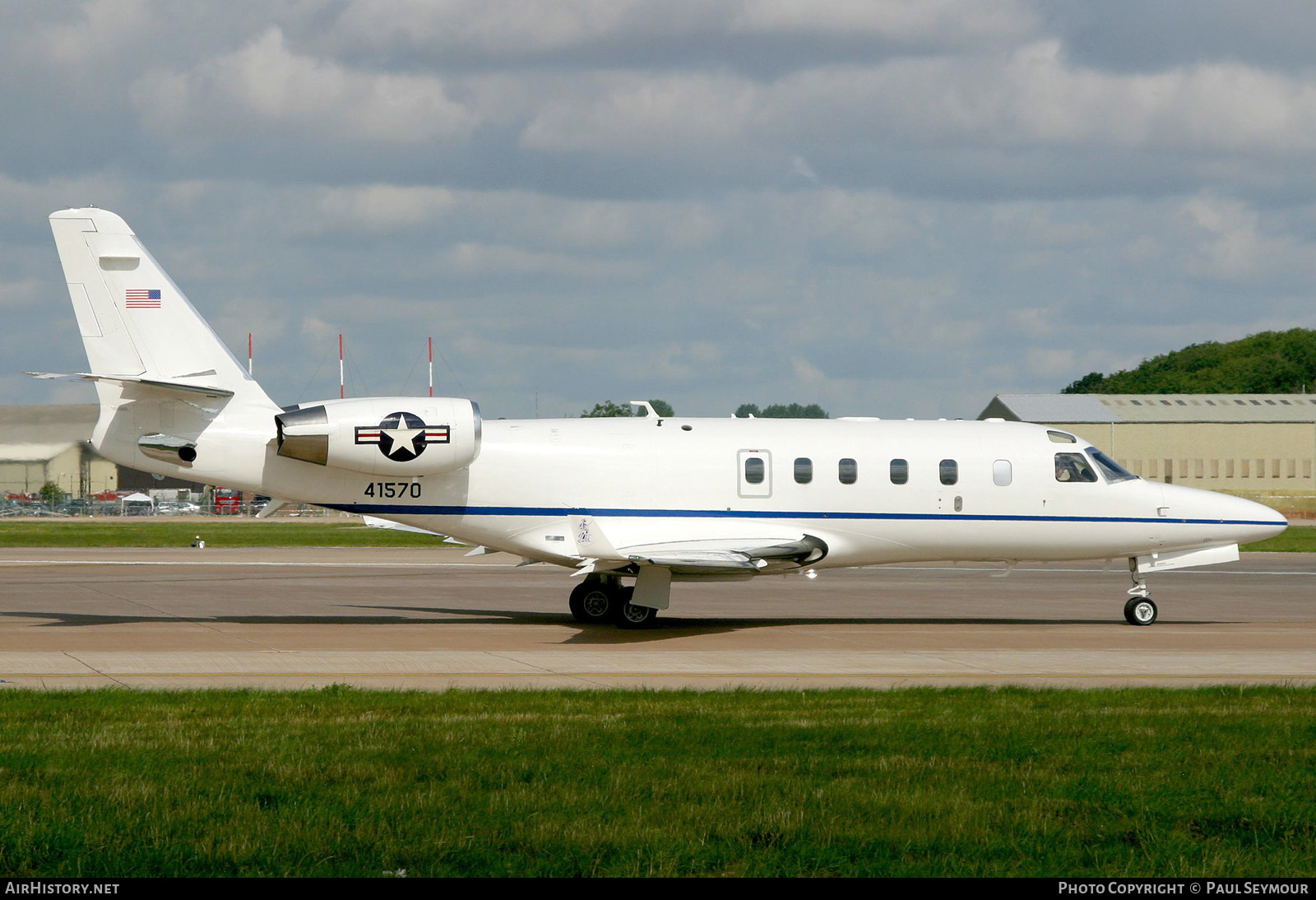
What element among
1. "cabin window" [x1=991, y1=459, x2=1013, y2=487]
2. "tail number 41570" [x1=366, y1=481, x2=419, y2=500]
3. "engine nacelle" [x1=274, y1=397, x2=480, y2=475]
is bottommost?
"tail number 41570" [x1=366, y1=481, x2=419, y2=500]

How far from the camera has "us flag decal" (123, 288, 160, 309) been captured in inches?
769

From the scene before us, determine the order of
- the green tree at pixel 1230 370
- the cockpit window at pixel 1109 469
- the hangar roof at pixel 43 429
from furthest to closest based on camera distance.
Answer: the green tree at pixel 1230 370 < the hangar roof at pixel 43 429 < the cockpit window at pixel 1109 469

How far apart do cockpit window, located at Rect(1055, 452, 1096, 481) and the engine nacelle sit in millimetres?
9198

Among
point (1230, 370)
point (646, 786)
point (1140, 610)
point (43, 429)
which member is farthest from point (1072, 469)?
point (1230, 370)

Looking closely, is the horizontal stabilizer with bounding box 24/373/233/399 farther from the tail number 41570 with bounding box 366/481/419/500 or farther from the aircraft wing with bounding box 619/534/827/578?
the aircraft wing with bounding box 619/534/827/578

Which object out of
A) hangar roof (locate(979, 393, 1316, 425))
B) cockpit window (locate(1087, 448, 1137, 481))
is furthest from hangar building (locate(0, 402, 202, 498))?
cockpit window (locate(1087, 448, 1137, 481))

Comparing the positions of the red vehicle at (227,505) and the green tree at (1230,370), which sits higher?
the green tree at (1230,370)

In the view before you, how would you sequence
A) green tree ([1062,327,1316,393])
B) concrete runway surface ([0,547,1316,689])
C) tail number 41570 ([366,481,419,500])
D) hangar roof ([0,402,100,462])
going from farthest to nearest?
green tree ([1062,327,1316,393]) < hangar roof ([0,402,100,462]) < tail number 41570 ([366,481,419,500]) < concrete runway surface ([0,547,1316,689])

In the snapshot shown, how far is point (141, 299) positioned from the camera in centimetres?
1959

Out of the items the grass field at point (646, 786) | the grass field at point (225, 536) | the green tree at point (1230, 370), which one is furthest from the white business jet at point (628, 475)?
the green tree at point (1230, 370)

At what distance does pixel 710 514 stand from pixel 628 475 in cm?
138

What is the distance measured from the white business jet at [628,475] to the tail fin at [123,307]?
26mm

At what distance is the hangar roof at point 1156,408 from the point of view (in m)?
87.9

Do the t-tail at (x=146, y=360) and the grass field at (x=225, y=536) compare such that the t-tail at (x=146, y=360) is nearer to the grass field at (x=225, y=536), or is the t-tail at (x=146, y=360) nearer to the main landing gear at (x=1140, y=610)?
the main landing gear at (x=1140, y=610)
